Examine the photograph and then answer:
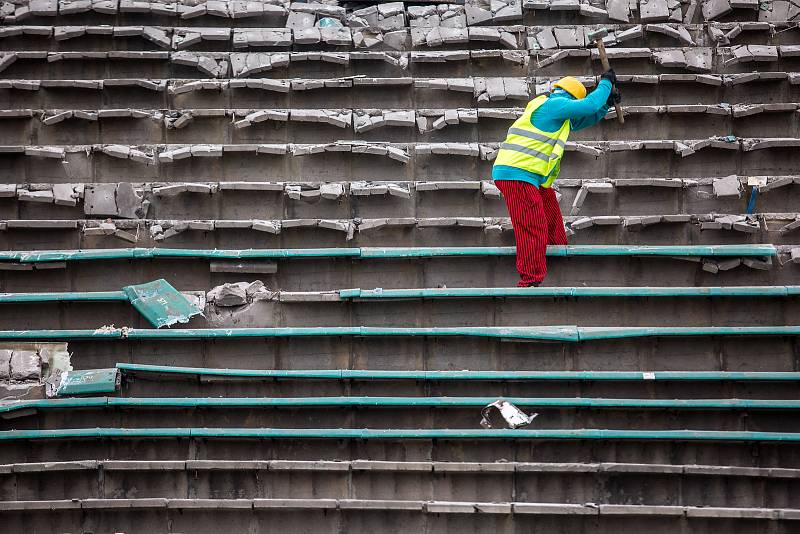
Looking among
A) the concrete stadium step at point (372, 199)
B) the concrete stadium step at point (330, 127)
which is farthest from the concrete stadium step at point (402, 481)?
the concrete stadium step at point (330, 127)

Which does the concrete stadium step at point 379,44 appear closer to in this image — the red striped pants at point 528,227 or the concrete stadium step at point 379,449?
the red striped pants at point 528,227

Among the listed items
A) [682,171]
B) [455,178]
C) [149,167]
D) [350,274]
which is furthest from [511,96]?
[149,167]

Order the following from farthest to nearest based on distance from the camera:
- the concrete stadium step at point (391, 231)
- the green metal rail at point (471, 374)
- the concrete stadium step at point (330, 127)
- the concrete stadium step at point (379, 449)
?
the concrete stadium step at point (330, 127) → the concrete stadium step at point (391, 231) → the green metal rail at point (471, 374) → the concrete stadium step at point (379, 449)

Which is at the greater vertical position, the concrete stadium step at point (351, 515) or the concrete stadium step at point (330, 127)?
the concrete stadium step at point (330, 127)

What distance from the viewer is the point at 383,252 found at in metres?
12.7

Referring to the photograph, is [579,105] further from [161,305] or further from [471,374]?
[161,305]

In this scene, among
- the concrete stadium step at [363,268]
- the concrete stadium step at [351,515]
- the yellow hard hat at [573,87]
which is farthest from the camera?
the concrete stadium step at [363,268]

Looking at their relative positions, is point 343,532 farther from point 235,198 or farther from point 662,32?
point 662,32

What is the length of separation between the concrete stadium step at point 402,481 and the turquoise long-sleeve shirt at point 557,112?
124 inches

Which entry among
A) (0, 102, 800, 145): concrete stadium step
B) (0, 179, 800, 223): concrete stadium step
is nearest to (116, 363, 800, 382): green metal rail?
(0, 179, 800, 223): concrete stadium step

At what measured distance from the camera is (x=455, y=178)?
1382 cm

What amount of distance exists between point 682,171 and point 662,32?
2.22 m

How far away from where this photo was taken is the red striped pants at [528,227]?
1234cm

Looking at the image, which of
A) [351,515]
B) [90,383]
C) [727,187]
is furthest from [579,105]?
[90,383]
